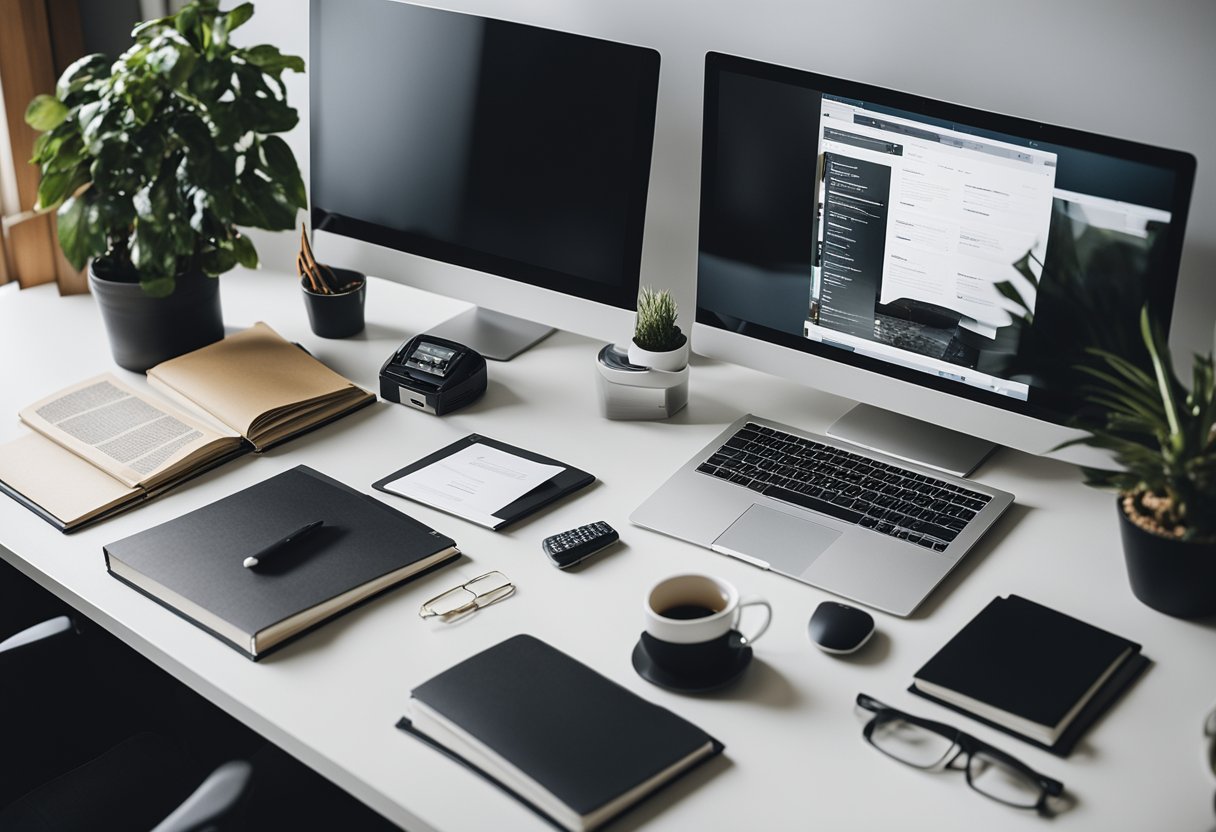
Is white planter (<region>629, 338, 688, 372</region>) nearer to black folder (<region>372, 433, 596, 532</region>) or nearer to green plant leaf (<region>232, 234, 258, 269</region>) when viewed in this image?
black folder (<region>372, 433, 596, 532</region>)

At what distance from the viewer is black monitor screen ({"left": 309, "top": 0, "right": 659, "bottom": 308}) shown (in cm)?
173

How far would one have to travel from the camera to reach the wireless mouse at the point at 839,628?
132cm

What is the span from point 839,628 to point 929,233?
502 mm

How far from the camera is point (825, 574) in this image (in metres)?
1.45

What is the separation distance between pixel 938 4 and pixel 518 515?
83cm

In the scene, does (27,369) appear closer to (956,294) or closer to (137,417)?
(137,417)

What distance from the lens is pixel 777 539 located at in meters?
1.51

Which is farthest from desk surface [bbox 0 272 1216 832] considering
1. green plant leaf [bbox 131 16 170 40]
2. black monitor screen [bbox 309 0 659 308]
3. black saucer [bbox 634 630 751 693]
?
green plant leaf [bbox 131 16 170 40]

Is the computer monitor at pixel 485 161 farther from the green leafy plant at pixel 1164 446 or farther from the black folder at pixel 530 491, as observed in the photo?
the green leafy plant at pixel 1164 446

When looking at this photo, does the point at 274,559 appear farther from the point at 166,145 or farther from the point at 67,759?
the point at 166,145

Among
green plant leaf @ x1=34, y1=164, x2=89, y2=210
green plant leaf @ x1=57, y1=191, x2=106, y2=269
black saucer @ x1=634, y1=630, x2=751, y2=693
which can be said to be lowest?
black saucer @ x1=634, y1=630, x2=751, y2=693

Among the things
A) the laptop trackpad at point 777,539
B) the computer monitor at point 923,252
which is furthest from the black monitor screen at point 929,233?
the laptop trackpad at point 777,539

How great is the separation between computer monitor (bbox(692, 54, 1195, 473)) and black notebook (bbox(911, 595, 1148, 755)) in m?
0.27

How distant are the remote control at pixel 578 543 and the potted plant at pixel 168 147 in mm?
622
